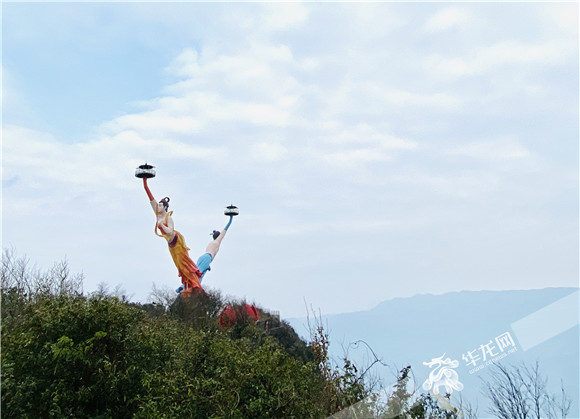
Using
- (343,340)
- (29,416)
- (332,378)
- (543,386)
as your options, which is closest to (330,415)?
(332,378)

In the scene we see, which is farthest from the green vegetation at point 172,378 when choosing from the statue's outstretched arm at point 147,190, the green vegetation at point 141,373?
the statue's outstretched arm at point 147,190

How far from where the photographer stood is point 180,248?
18297 millimetres

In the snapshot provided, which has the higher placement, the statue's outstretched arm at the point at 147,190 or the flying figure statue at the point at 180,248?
the statue's outstretched arm at the point at 147,190

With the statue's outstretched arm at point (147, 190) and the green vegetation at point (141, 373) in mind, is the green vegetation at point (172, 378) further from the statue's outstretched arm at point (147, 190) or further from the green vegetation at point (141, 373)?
the statue's outstretched arm at point (147, 190)

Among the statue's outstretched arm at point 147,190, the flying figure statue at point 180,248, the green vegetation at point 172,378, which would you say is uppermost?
the statue's outstretched arm at point 147,190

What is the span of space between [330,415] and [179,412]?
0.98m

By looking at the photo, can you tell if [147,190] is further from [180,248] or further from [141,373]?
[141,373]

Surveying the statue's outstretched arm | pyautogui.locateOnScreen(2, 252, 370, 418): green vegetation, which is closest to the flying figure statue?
the statue's outstretched arm

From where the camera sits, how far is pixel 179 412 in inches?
143

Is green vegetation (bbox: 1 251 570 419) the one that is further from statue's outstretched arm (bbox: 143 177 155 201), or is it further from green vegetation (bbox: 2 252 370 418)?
statue's outstretched arm (bbox: 143 177 155 201)

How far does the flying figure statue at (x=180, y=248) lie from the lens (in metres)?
17.3

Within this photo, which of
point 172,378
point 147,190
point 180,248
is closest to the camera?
point 172,378

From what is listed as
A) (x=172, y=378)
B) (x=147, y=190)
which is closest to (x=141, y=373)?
(x=172, y=378)

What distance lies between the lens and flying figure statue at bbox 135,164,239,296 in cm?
1731
